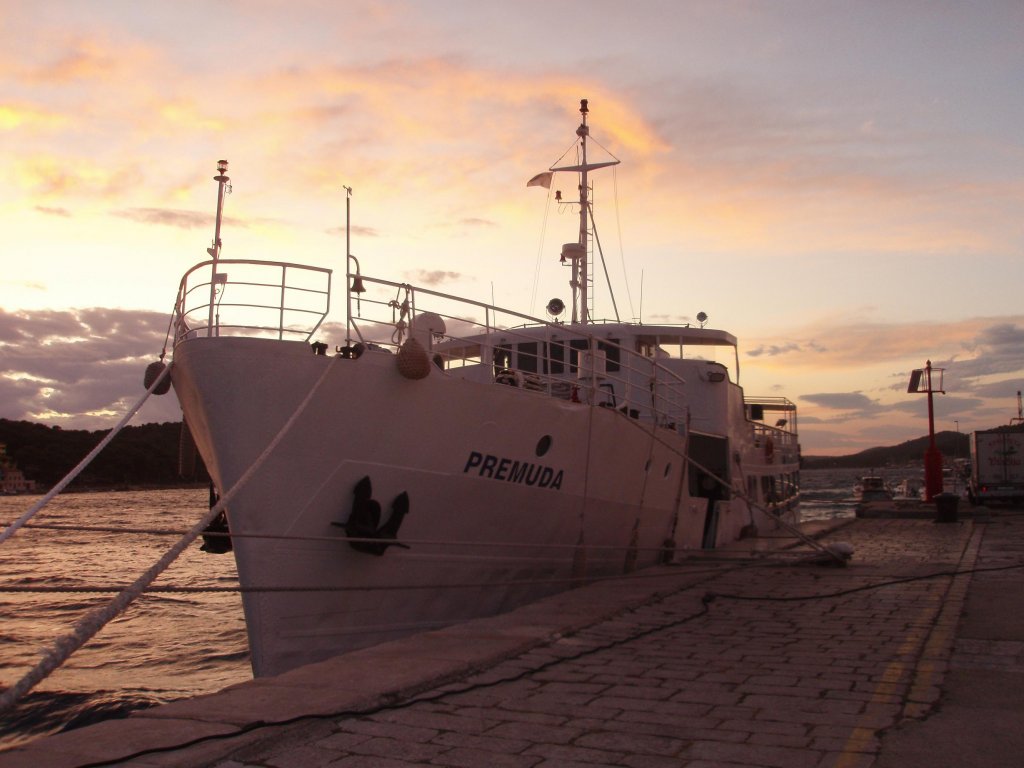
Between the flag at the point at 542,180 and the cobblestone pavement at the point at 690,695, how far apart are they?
10.2 meters

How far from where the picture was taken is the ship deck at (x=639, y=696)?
4.36 meters

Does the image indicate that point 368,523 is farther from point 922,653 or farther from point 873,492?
point 873,492

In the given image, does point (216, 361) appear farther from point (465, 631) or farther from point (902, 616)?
point (902, 616)

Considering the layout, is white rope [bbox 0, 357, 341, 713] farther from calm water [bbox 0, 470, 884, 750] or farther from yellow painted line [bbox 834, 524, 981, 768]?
yellow painted line [bbox 834, 524, 981, 768]

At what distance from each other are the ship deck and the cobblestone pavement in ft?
0.06

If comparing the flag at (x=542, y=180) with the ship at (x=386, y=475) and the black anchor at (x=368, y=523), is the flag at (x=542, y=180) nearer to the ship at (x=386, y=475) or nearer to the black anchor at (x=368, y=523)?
the ship at (x=386, y=475)

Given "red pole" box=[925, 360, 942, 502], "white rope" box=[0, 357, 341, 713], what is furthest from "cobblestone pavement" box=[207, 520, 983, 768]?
"red pole" box=[925, 360, 942, 502]

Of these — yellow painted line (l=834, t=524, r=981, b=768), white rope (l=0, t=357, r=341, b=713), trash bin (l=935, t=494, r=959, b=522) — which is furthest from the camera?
trash bin (l=935, t=494, r=959, b=522)

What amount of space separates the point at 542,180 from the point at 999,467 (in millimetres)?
25085

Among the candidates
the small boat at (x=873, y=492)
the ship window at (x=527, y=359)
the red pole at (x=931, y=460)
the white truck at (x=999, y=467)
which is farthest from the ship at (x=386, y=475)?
the small boat at (x=873, y=492)

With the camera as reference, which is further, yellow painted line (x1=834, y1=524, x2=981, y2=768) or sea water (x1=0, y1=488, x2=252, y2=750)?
sea water (x1=0, y1=488, x2=252, y2=750)

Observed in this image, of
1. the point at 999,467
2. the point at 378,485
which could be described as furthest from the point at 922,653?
the point at 999,467

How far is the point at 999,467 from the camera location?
33.9m

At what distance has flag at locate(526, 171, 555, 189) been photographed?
17.6 m
